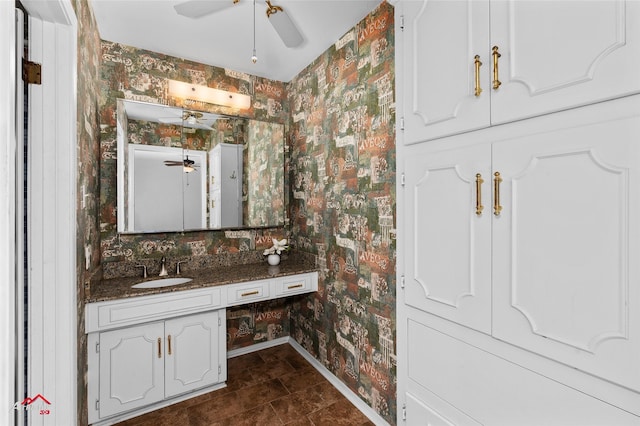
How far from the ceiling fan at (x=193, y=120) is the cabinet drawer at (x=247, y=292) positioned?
1.40 meters

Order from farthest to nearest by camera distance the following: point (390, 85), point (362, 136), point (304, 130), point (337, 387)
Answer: point (304, 130), point (337, 387), point (362, 136), point (390, 85)

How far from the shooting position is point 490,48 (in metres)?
1.24

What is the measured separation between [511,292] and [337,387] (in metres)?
1.66

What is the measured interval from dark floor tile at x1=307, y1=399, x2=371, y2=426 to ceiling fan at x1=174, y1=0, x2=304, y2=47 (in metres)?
2.52

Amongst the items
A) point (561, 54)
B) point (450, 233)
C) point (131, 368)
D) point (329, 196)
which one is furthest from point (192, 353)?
point (561, 54)

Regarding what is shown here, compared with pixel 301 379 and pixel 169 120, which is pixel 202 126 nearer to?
pixel 169 120

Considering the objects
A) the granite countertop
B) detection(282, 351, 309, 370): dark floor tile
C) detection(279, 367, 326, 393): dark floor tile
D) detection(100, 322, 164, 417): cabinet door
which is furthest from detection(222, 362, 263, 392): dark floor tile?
the granite countertop

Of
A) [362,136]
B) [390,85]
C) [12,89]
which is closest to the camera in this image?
[12,89]

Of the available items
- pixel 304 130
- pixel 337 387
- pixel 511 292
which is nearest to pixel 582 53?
pixel 511 292

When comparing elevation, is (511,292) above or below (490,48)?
below

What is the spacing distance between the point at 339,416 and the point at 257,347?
3.86ft

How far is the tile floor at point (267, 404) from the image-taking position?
2008mm

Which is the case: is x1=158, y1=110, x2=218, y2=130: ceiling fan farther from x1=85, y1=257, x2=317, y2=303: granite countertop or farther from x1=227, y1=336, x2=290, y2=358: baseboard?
x1=227, y1=336, x2=290, y2=358: baseboard

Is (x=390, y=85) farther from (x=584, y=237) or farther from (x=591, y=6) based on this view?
(x=584, y=237)
